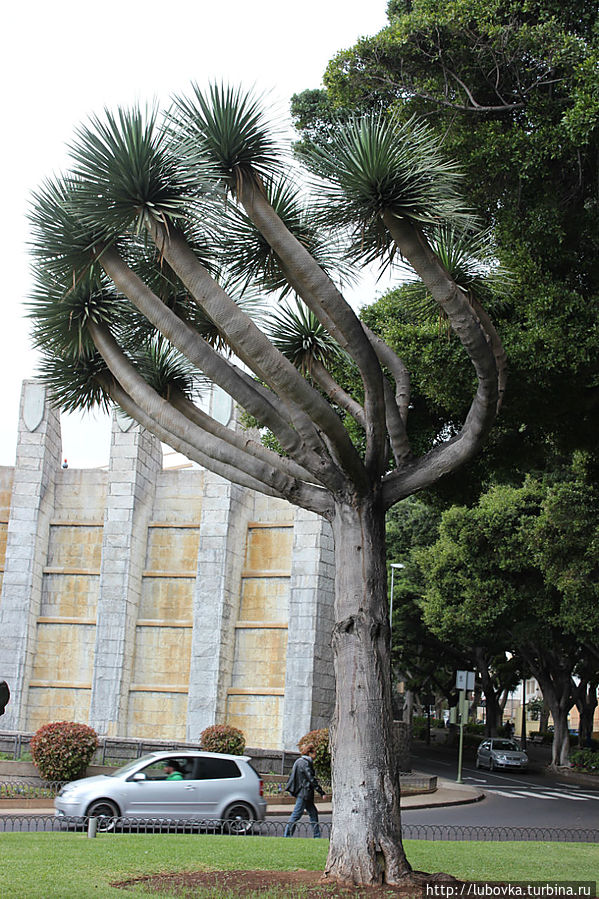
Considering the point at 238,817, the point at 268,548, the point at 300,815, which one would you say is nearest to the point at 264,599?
the point at 268,548

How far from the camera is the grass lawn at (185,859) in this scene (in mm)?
8578

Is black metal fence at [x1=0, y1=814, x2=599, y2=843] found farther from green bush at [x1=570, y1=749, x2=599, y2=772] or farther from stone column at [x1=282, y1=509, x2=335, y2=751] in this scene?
green bush at [x1=570, y1=749, x2=599, y2=772]

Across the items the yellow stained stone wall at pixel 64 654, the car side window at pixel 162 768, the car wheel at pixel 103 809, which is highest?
the yellow stained stone wall at pixel 64 654

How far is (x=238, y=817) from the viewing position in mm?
15445

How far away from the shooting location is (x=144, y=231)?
10.9m

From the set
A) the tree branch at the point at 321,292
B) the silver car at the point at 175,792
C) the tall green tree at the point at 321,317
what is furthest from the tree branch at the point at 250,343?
the silver car at the point at 175,792

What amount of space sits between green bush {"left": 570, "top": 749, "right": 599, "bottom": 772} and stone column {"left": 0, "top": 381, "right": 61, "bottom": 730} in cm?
2261

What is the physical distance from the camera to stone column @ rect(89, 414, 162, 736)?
1067 inches

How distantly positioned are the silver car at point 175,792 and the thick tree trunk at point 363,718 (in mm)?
6299

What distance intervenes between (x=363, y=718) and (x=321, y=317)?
4028 mm

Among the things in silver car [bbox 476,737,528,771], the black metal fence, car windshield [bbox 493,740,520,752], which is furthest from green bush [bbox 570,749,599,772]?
the black metal fence

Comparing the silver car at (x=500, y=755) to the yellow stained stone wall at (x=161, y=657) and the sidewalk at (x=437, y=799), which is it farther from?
the yellow stained stone wall at (x=161, y=657)

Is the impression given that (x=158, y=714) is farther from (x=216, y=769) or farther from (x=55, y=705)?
(x=216, y=769)

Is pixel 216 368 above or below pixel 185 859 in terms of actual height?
above
